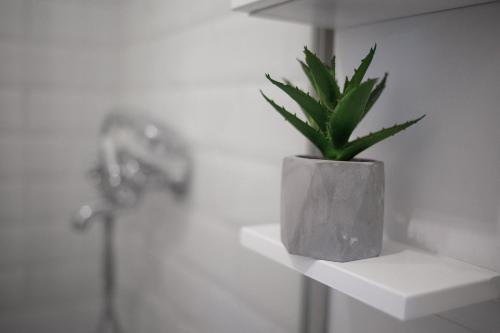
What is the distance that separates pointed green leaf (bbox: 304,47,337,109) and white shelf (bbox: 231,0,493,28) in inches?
2.9

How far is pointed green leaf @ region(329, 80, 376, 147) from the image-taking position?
1.36ft

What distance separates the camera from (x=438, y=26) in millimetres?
492

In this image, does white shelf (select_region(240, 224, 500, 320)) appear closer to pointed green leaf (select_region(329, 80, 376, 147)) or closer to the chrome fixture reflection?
pointed green leaf (select_region(329, 80, 376, 147))

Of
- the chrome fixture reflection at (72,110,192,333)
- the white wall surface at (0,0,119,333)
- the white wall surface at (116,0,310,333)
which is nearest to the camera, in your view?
the white wall surface at (116,0,310,333)

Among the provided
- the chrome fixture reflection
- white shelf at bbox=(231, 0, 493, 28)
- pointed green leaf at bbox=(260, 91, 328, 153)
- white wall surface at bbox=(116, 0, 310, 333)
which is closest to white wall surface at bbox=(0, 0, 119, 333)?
white wall surface at bbox=(116, 0, 310, 333)

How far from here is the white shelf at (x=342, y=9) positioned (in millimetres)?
463

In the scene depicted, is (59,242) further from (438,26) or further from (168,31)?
(438,26)

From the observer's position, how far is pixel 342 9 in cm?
51

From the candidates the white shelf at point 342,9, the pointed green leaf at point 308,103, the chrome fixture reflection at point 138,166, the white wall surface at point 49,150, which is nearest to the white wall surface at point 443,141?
the white shelf at point 342,9

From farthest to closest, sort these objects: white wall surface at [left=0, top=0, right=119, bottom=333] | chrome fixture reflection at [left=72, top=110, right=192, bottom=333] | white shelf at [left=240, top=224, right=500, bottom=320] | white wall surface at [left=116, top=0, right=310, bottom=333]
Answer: white wall surface at [left=0, top=0, right=119, bottom=333], chrome fixture reflection at [left=72, top=110, right=192, bottom=333], white wall surface at [left=116, top=0, right=310, bottom=333], white shelf at [left=240, top=224, right=500, bottom=320]

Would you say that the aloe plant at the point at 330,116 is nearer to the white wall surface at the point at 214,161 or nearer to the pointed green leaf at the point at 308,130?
the pointed green leaf at the point at 308,130

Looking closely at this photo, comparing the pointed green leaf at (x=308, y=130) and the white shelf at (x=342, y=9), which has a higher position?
the white shelf at (x=342, y=9)

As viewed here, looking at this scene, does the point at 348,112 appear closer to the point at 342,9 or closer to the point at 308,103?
the point at 308,103

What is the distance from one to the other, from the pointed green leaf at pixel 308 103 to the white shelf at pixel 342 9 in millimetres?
99
